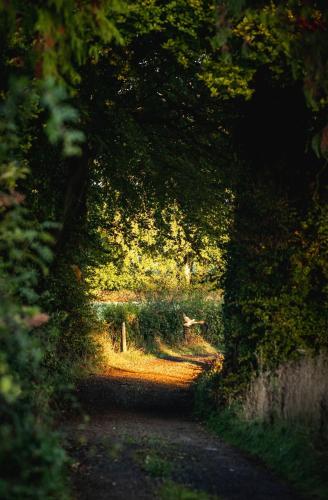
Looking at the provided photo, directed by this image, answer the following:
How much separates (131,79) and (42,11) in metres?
7.85

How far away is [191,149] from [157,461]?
795cm

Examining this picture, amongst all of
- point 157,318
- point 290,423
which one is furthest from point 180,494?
point 157,318

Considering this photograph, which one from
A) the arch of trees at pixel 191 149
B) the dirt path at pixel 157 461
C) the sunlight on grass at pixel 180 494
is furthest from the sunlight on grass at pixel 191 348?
the sunlight on grass at pixel 180 494

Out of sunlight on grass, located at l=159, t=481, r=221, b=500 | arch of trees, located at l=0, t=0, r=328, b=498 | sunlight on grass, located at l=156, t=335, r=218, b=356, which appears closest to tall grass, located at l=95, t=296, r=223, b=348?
sunlight on grass, located at l=156, t=335, r=218, b=356

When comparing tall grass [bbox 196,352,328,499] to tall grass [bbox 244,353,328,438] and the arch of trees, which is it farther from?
the arch of trees

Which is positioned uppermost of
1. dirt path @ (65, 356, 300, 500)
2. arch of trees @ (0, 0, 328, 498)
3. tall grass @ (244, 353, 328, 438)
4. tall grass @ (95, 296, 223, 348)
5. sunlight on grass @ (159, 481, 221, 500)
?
arch of trees @ (0, 0, 328, 498)

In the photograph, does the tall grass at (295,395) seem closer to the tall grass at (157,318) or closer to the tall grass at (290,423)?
the tall grass at (290,423)

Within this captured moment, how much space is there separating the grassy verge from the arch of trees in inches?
49.3

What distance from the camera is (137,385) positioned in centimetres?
1733

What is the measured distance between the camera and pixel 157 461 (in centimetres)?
695

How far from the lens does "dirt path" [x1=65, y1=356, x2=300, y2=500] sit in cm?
613

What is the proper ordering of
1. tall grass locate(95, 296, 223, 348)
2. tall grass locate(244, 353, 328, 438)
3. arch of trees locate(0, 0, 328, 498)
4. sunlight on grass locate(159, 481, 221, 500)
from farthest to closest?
tall grass locate(95, 296, 223, 348), tall grass locate(244, 353, 328, 438), arch of trees locate(0, 0, 328, 498), sunlight on grass locate(159, 481, 221, 500)

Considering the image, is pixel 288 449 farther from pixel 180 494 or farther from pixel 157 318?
pixel 157 318

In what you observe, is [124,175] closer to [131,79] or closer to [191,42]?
[131,79]
